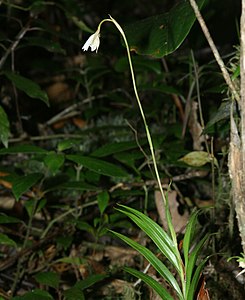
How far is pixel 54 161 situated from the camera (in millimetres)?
1839

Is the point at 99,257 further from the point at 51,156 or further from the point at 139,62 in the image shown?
the point at 139,62

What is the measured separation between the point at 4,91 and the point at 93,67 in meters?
0.49

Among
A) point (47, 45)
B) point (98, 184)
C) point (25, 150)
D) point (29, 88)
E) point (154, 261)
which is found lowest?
point (98, 184)

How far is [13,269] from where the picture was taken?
2061 millimetres

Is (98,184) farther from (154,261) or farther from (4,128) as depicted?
(154,261)

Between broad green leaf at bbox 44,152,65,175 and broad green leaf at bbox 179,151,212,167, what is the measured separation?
0.48m

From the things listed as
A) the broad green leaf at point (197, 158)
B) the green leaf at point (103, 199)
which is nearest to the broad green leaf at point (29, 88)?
the green leaf at point (103, 199)

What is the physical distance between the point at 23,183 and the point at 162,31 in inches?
26.8

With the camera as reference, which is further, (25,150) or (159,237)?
(25,150)

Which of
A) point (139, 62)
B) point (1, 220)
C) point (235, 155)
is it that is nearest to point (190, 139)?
point (139, 62)

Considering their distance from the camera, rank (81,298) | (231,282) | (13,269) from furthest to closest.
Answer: (13,269) < (231,282) < (81,298)

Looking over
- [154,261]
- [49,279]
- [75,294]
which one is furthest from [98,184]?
[154,261]

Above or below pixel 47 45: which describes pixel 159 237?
below

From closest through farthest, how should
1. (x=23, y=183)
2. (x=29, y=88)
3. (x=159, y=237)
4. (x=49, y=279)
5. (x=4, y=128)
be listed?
(x=159, y=237), (x=49, y=279), (x=23, y=183), (x=4, y=128), (x=29, y=88)
